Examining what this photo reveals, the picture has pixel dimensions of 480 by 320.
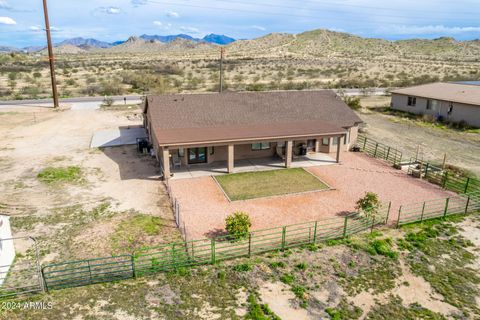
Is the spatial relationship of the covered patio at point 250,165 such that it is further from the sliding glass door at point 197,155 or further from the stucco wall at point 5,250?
the stucco wall at point 5,250

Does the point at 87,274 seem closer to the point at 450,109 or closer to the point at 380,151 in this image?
the point at 380,151

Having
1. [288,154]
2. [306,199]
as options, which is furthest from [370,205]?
[288,154]

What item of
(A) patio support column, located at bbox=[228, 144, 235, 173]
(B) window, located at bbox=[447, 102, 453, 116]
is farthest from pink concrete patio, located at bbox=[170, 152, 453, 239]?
(B) window, located at bbox=[447, 102, 453, 116]

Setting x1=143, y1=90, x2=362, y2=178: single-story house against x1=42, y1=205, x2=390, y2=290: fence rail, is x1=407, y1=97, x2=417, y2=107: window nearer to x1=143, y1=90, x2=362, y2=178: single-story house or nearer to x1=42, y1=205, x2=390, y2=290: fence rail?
x1=143, y1=90, x2=362, y2=178: single-story house

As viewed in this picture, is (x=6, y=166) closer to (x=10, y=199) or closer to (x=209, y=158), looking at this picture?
(x=10, y=199)

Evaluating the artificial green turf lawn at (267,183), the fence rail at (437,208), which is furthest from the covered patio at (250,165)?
the fence rail at (437,208)
